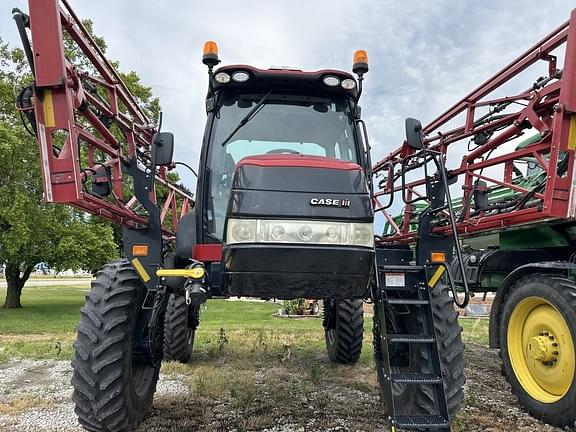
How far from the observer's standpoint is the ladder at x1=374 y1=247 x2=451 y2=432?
11.1 ft

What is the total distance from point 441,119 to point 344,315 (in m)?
2.95

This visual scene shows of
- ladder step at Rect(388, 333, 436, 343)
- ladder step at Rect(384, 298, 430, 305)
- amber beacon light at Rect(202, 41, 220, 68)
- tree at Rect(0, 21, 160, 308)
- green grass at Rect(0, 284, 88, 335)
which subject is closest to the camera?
ladder step at Rect(388, 333, 436, 343)

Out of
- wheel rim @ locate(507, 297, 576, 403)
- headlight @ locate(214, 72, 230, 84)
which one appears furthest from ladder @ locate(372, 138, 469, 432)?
headlight @ locate(214, 72, 230, 84)

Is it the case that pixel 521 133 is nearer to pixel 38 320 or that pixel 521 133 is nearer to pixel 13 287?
pixel 38 320

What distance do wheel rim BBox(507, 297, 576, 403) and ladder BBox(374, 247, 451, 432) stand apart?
145 cm

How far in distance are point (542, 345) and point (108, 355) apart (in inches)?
152

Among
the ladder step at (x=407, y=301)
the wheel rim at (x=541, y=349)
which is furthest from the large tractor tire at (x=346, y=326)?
the ladder step at (x=407, y=301)

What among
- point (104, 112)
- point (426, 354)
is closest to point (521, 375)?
point (426, 354)

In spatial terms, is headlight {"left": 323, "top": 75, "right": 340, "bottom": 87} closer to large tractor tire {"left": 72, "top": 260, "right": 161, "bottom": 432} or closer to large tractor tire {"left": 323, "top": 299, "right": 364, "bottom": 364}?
large tractor tire {"left": 72, "top": 260, "right": 161, "bottom": 432}

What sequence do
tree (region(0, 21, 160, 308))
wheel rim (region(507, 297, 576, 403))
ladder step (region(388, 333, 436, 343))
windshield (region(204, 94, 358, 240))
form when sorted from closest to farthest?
ladder step (region(388, 333, 436, 343)) → windshield (region(204, 94, 358, 240)) → wheel rim (region(507, 297, 576, 403)) → tree (region(0, 21, 160, 308))

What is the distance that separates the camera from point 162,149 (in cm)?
396

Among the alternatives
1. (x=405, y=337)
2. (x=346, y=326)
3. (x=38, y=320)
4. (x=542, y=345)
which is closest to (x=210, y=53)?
(x=405, y=337)

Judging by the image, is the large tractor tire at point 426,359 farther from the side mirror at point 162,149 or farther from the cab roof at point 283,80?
the side mirror at point 162,149

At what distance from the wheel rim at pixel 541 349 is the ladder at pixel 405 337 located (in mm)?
1445
